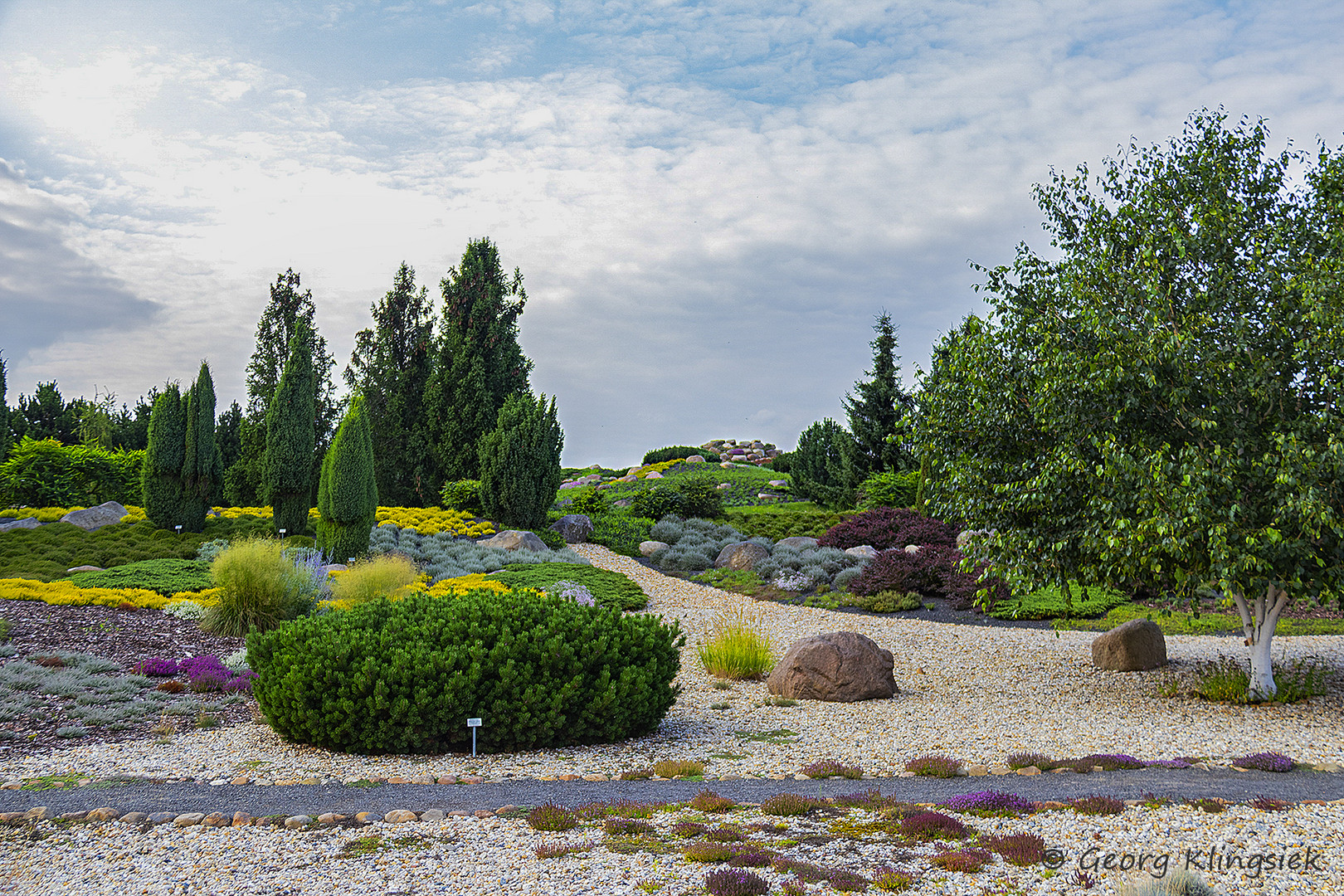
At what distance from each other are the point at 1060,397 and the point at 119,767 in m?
8.39

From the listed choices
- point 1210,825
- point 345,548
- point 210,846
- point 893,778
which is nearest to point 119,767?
point 210,846

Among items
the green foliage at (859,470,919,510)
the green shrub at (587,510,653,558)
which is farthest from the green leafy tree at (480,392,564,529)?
the green foliage at (859,470,919,510)

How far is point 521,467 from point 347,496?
540 cm

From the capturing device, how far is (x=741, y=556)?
1722cm

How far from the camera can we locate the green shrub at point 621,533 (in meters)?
19.4

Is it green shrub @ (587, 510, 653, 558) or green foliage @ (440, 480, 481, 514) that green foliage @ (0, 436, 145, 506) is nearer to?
green foliage @ (440, 480, 481, 514)

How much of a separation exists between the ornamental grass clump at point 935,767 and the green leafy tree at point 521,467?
15.0 meters

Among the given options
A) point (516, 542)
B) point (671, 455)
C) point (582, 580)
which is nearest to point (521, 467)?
point (516, 542)

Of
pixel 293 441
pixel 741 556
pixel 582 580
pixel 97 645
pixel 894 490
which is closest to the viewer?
pixel 97 645

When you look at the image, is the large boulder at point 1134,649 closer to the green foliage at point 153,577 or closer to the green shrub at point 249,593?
the green shrub at point 249,593

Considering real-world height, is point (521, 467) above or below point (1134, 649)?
above

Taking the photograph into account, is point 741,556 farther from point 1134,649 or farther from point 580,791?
point 580,791

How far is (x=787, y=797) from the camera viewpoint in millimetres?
5055

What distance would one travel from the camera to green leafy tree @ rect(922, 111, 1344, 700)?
23.1 feet
